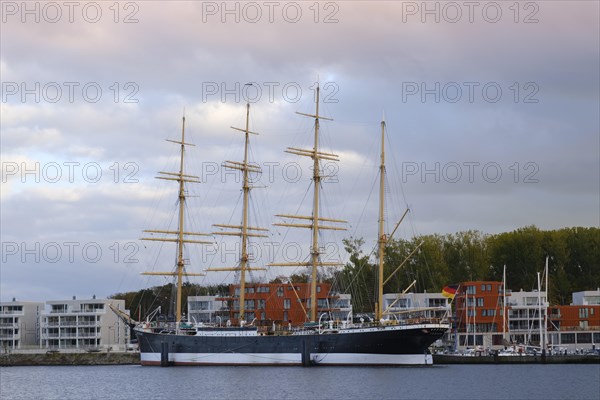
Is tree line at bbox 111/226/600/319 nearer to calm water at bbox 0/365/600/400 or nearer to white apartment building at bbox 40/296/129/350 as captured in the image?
white apartment building at bbox 40/296/129/350

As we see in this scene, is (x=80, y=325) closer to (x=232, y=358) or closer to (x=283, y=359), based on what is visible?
(x=232, y=358)

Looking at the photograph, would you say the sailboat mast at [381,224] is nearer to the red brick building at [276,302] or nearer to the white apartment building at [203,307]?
the red brick building at [276,302]

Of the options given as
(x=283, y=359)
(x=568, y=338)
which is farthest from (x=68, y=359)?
(x=568, y=338)

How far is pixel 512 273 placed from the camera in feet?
438

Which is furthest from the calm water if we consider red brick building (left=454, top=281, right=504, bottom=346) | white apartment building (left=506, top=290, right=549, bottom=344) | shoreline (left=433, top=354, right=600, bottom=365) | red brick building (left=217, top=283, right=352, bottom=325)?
red brick building (left=217, top=283, right=352, bottom=325)

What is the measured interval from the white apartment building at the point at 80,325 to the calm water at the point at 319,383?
1512 inches

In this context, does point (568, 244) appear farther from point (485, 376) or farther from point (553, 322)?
point (485, 376)

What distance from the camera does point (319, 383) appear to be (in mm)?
70625

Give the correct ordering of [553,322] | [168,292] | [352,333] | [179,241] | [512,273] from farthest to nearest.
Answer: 1. [168,292]
2. [512,273]
3. [553,322]
4. [179,241]
5. [352,333]

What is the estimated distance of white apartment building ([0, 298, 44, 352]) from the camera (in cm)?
13725

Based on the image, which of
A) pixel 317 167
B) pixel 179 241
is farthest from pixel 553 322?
pixel 179 241

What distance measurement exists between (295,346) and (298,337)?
903mm

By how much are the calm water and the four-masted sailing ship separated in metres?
2.53

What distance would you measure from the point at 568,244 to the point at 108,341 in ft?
217
